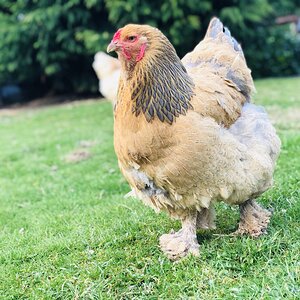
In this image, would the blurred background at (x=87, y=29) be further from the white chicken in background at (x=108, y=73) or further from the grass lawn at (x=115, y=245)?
the grass lawn at (x=115, y=245)

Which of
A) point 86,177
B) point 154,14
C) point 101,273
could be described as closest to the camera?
point 101,273

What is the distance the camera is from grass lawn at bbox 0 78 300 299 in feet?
10.0

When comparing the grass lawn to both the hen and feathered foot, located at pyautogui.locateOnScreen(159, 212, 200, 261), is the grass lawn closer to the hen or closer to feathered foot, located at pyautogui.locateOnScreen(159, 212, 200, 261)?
feathered foot, located at pyautogui.locateOnScreen(159, 212, 200, 261)

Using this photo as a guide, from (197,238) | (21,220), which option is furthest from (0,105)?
(197,238)

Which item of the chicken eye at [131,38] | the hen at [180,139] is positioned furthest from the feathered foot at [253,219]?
the chicken eye at [131,38]

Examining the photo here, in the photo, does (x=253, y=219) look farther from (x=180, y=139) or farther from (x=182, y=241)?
(x=180, y=139)

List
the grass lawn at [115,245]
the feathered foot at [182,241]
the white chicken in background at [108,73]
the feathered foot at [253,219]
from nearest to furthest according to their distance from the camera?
the grass lawn at [115,245] → the feathered foot at [182,241] → the feathered foot at [253,219] → the white chicken in background at [108,73]

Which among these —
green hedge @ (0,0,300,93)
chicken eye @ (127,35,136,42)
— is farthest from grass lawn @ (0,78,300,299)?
green hedge @ (0,0,300,93)

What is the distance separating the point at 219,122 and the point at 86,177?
300 centimetres

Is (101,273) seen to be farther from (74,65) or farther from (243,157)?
(74,65)

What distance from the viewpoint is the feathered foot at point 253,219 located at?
3.53 metres

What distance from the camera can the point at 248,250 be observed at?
10.8 ft

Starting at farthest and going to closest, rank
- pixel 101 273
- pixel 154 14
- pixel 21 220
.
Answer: pixel 154 14
pixel 21 220
pixel 101 273

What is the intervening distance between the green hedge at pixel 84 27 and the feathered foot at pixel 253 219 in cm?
937
